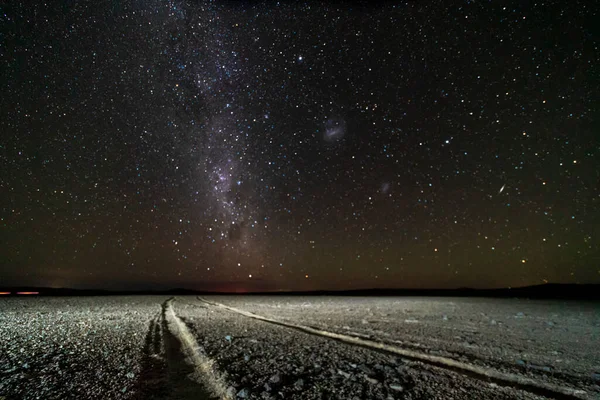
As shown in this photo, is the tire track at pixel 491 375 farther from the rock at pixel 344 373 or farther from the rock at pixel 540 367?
the rock at pixel 344 373

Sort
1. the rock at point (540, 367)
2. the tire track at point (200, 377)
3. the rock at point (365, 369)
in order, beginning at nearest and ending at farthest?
the tire track at point (200, 377), the rock at point (365, 369), the rock at point (540, 367)

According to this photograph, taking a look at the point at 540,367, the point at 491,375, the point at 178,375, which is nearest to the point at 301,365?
the point at 178,375

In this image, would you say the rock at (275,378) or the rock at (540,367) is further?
the rock at (540,367)

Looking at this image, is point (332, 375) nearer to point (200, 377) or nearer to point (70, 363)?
point (200, 377)

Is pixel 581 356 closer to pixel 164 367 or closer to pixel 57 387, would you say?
pixel 164 367

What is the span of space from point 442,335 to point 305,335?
110 inches

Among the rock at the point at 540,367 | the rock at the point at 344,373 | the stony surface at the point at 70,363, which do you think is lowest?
the stony surface at the point at 70,363

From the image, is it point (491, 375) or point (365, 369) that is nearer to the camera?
point (491, 375)

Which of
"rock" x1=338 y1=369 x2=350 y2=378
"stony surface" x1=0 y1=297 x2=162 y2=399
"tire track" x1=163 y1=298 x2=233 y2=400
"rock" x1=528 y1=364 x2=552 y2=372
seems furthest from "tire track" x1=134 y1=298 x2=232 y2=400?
"rock" x1=528 y1=364 x2=552 y2=372

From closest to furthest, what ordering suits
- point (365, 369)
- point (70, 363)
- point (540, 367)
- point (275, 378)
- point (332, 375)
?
point (275, 378) → point (332, 375) → point (365, 369) → point (540, 367) → point (70, 363)

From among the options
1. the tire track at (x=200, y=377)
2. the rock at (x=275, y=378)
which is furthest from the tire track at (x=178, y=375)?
the rock at (x=275, y=378)

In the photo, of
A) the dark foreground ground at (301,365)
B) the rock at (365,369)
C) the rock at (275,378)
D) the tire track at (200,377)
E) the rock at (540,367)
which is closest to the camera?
the tire track at (200,377)

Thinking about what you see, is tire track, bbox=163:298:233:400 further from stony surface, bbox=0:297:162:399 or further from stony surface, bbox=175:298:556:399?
stony surface, bbox=0:297:162:399

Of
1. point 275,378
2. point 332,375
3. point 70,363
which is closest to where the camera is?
A: point 275,378
